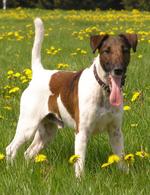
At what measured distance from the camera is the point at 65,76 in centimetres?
602

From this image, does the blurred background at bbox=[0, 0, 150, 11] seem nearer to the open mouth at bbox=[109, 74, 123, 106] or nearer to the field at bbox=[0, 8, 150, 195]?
the field at bbox=[0, 8, 150, 195]

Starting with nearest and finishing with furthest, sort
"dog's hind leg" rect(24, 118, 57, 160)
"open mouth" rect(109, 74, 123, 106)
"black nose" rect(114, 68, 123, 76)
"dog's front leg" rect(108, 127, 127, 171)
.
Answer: "black nose" rect(114, 68, 123, 76), "open mouth" rect(109, 74, 123, 106), "dog's front leg" rect(108, 127, 127, 171), "dog's hind leg" rect(24, 118, 57, 160)

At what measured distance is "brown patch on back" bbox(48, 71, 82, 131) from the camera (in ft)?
18.1

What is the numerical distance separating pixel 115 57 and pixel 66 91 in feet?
3.11

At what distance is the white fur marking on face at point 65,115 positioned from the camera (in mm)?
5647

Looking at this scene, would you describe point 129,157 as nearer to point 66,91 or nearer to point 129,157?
point 129,157

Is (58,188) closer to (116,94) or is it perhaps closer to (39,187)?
(39,187)

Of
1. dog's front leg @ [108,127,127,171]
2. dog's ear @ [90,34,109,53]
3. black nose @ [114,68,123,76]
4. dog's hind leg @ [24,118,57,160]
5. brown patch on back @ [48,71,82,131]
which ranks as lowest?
dog's hind leg @ [24,118,57,160]

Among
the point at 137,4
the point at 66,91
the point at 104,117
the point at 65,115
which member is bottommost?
the point at 137,4

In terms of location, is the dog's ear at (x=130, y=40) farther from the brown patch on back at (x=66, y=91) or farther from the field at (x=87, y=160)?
the field at (x=87, y=160)

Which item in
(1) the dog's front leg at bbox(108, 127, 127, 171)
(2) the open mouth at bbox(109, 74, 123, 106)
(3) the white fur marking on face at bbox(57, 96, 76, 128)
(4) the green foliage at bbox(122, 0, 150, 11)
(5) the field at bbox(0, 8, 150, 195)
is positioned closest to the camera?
(5) the field at bbox(0, 8, 150, 195)

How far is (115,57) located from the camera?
4.96 meters

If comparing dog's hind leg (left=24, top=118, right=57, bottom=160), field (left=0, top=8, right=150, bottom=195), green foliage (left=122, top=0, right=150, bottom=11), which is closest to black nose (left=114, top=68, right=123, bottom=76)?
field (left=0, top=8, right=150, bottom=195)

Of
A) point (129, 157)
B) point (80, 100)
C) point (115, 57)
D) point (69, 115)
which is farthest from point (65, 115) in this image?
point (129, 157)
